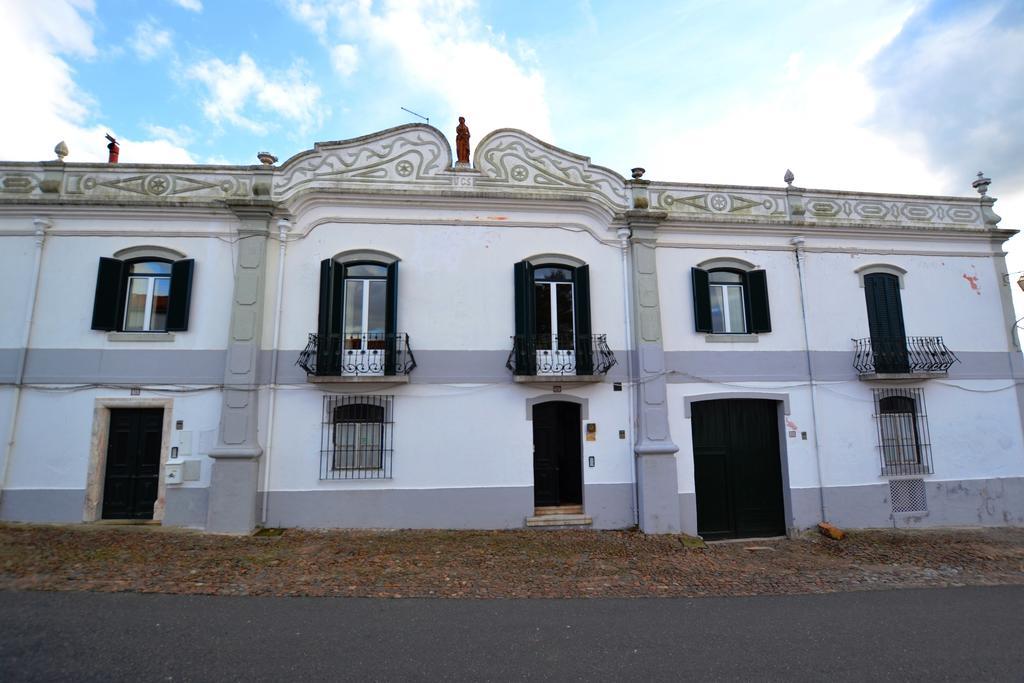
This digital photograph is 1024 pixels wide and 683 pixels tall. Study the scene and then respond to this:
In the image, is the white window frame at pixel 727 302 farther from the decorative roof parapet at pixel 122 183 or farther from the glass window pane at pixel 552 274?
the decorative roof parapet at pixel 122 183

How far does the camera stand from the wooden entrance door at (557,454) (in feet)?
34.2

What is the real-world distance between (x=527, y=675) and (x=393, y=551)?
439cm

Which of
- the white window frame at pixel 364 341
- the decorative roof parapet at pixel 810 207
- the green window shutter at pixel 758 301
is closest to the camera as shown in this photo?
the white window frame at pixel 364 341

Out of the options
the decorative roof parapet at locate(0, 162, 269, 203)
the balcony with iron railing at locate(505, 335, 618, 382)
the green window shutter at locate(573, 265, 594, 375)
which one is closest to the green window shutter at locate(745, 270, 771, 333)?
the balcony with iron railing at locate(505, 335, 618, 382)

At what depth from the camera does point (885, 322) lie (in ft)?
37.7

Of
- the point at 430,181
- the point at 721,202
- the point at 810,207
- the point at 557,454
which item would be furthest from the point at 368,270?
the point at 810,207

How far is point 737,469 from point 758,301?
11.9 feet

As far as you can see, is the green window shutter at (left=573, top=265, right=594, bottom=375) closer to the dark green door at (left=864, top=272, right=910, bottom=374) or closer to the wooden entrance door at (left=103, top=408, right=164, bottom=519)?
the dark green door at (left=864, top=272, right=910, bottom=374)

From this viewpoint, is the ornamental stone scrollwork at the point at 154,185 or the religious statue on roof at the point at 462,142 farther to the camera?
the religious statue on roof at the point at 462,142

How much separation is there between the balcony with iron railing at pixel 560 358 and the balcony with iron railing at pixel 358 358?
2.07 metres

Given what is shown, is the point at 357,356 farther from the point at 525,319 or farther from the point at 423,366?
the point at 525,319

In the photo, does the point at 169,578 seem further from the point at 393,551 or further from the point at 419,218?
the point at 419,218

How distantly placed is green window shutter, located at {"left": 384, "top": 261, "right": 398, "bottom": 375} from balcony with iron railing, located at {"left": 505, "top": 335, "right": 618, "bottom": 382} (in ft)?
7.30

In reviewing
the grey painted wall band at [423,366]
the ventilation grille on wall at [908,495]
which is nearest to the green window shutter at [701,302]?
the grey painted wall band at [423,366]
